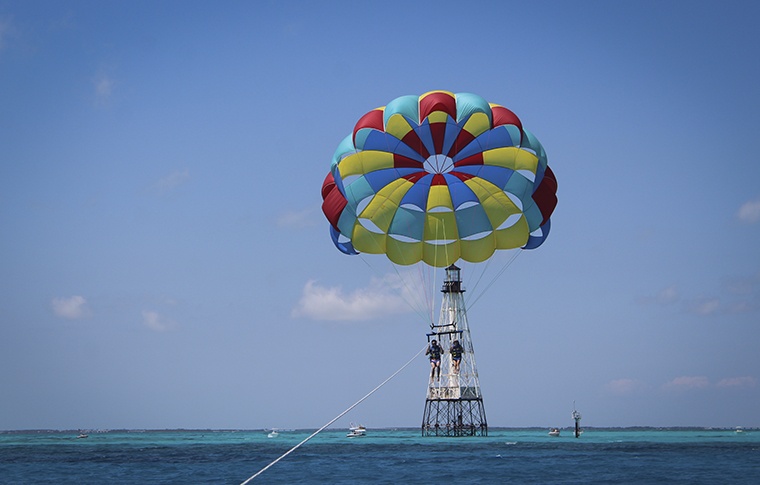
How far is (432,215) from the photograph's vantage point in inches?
1156

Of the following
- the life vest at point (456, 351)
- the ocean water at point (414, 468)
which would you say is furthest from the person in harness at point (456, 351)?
the ocean water at point (414, 468)

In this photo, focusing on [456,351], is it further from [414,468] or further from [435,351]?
[414,468]

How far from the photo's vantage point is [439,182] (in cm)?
2900

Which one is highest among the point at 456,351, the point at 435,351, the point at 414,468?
the point at 456,351

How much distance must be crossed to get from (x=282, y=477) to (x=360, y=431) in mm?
47168

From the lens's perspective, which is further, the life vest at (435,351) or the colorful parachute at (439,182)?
the life vest at (435,351)

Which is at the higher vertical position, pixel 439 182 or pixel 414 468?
pixel 439 182

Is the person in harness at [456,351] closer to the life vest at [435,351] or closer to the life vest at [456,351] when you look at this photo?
the life vest at [456,351]

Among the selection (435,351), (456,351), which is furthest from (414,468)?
(456,351)

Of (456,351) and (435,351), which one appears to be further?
(456,351)

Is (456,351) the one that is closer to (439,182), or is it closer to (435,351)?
(435,351)

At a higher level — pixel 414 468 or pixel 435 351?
pixel 435 351

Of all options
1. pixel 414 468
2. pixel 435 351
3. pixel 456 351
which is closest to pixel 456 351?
pixel 456 351

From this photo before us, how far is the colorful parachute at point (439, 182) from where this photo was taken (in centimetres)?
2712
